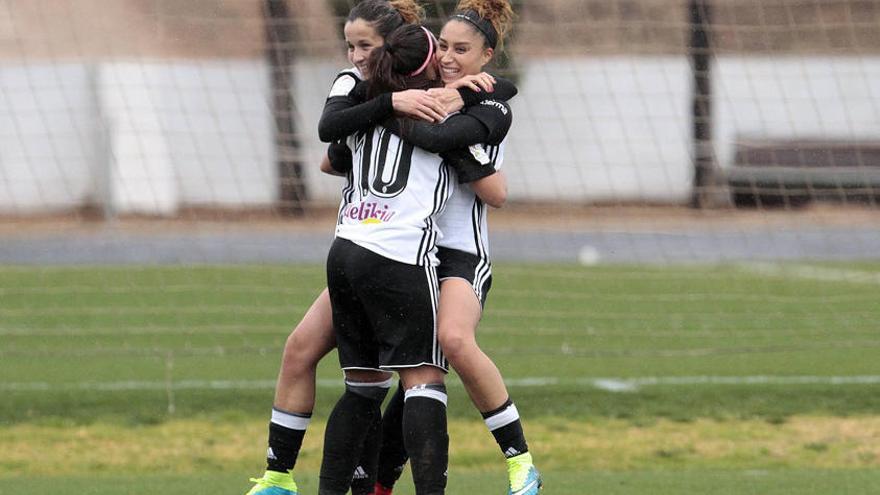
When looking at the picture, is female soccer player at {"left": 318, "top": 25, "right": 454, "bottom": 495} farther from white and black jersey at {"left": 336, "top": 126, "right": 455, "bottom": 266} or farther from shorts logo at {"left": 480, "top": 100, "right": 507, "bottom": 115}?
shorts logo at {"left": 480, "top": 100, "right": 507, "bottom": 115}

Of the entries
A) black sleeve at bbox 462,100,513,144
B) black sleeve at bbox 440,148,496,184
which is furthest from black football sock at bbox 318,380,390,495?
black sleeve at bbox 462,100,513,144

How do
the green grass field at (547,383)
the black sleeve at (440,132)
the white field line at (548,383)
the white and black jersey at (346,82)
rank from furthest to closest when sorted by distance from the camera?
the white field line at (548,383), the green grass field at (547,383), the white and black jersey at (346,82), the black sleeve at (440,132)

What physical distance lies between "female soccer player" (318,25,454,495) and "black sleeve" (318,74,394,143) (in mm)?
83

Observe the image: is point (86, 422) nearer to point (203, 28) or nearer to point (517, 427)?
point (517, 427)

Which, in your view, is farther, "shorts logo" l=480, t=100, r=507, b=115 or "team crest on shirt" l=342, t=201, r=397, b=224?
"shorts logo" l=480, t=100, r=507, b=115

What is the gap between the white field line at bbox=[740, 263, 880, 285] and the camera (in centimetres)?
1511

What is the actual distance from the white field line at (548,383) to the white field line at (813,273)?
18.4 ft

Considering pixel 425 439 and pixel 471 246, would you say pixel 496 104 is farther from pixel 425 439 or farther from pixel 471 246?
pixel 425 439

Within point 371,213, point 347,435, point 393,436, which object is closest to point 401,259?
point 371,213

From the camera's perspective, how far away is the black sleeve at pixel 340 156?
5.15 meters

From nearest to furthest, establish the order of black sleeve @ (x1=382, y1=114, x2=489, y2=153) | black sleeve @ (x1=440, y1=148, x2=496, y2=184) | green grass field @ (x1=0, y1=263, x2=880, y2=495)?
black sleeve @ (x1=382, y1=114, x2=489, y2=153) → black sleeve @ (x1=440, y1=148, x2=496, y2=184) → green grass field @ (x1=0, y1=263, x2=880, y2=495)

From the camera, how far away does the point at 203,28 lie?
1720 centimetres

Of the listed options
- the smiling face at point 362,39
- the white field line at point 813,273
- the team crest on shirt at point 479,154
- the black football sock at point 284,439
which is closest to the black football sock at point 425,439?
the black football sock at point 284,439

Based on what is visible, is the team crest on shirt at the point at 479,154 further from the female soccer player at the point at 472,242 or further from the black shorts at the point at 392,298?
the black shorts at the point at 392,298
